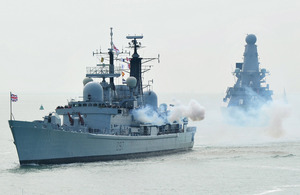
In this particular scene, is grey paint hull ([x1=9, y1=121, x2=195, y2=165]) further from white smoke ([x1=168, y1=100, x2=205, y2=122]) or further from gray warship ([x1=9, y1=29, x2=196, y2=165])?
white smoke ([x1=168, y1=100, x2=205, y2=122])

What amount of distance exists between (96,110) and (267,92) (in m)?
71.4

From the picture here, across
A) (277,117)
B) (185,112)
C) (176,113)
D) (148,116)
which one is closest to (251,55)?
(277,117)

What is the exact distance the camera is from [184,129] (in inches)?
2753

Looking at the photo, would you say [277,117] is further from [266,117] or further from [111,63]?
[111,63]

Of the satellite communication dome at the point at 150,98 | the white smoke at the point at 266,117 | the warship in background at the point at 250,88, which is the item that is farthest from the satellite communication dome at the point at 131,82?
the warship in background at the point at 250,88

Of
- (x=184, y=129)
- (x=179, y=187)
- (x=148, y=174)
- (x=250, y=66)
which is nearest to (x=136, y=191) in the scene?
(x=179, y=187)

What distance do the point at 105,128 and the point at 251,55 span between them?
7014 centimetres

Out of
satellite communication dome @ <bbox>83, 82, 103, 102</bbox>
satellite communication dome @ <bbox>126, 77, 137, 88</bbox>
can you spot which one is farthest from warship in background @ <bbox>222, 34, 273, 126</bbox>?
satellite communication dome @ <bbox>83, 82, 103, 102</bbox>

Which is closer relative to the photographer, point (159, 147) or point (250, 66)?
point (159, 147)

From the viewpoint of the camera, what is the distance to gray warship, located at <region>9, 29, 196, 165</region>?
50.4m

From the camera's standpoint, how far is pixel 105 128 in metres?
57.1

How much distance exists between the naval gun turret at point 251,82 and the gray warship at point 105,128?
171ft

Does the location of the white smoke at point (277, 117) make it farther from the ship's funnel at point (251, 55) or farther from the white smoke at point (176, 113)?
the ship's funnel at point (251, 55)

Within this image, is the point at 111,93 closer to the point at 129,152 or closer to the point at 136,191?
the point at 129,152
